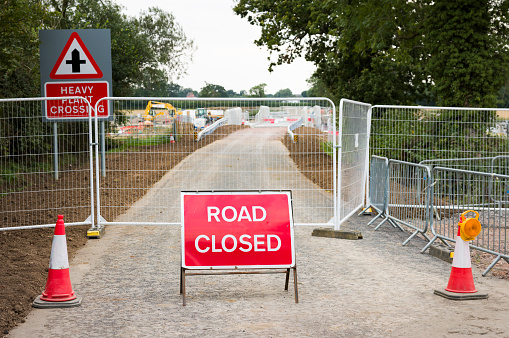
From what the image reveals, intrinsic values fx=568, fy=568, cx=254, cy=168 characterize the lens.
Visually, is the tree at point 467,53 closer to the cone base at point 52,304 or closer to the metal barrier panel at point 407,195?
the metal barrier panel at point 407,195

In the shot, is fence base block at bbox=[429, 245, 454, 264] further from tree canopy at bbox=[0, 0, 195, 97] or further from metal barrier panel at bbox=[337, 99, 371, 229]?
tree canopy at bbox=[0, 0, 195, 97]

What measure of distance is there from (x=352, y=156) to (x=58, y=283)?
20.7ft

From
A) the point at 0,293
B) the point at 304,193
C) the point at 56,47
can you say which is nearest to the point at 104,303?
the point at 0,293

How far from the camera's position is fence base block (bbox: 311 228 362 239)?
32.0ft

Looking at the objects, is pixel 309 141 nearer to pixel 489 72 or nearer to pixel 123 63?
pixel 489 72

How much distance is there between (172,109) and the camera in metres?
9.91

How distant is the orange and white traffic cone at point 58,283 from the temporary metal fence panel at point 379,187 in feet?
20.6

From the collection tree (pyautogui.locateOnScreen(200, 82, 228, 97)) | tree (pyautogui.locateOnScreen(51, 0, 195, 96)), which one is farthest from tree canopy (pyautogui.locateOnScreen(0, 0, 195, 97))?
tree (pyautogui.locateOnScreen(200, 82, 228, 97))

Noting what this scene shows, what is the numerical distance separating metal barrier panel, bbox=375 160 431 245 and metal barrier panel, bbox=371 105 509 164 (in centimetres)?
188

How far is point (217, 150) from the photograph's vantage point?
9945 mm

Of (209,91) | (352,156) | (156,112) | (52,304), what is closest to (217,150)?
(156,112)

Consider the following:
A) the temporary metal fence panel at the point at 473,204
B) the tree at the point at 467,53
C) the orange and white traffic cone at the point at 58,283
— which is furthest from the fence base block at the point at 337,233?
the tree at the point at 467,53

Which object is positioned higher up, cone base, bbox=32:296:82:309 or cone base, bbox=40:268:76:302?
cone base, bbox=40:268:76:302

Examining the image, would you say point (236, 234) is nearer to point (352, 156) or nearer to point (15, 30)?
point (352, 156)
